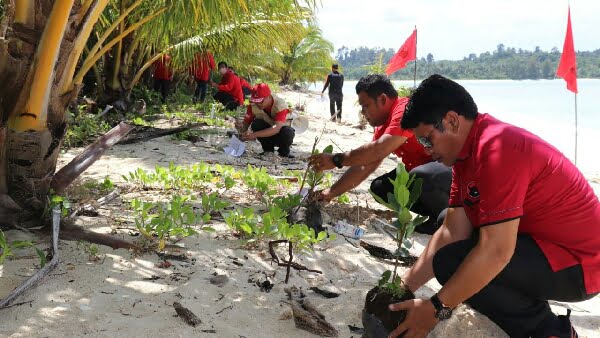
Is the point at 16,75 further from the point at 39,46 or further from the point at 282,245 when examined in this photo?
the point at 282,245

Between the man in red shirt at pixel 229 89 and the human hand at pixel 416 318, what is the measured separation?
26.8 ft

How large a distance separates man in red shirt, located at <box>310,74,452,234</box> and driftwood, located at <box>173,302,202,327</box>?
1.38 meters

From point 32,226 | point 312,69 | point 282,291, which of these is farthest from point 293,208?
point 312,69

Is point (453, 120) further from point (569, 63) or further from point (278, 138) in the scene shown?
point (569, 63)

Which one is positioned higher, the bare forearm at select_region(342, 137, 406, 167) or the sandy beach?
the bare forearm at select_region(342, 137, 406, 167)

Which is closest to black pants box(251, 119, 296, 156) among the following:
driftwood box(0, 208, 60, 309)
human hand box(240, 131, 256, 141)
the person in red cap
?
the person in red cap

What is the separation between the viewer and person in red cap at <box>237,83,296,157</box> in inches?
221

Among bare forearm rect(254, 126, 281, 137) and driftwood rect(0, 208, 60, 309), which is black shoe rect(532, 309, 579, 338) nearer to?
driftwood rect(0, 208, 60, 309)

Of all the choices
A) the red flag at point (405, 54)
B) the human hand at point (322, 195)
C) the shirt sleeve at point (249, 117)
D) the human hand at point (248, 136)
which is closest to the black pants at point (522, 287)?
the human hand at point (322, 195)

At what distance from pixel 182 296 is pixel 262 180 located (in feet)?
5.35

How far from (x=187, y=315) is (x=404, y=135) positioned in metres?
1.70

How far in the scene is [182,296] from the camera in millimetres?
2238

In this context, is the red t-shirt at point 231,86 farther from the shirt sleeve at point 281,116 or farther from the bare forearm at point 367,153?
the bare forearm at point 367,153

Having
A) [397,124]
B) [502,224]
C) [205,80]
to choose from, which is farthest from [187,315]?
[205,80]
